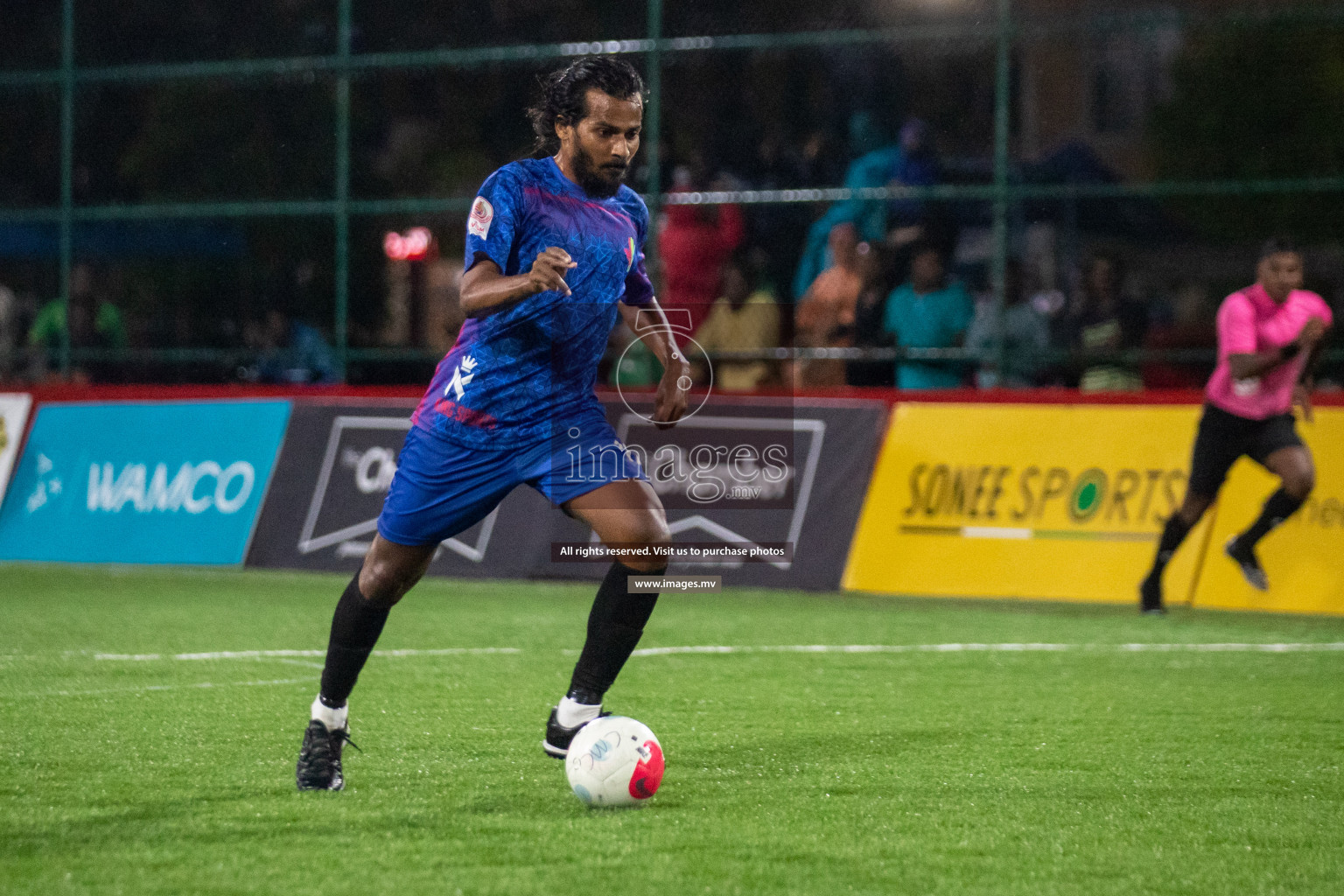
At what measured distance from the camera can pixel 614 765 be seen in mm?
5297

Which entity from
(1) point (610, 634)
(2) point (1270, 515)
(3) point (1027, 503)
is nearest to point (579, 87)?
(1) point (610, 634)

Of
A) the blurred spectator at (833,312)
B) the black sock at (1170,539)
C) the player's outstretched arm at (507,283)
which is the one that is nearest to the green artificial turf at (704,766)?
the black sock at (1170,539)

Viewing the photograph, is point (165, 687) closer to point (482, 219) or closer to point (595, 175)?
point (482, 219)

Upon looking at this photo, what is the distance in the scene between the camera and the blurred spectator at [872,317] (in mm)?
13508

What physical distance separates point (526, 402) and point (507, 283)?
462 millimetres

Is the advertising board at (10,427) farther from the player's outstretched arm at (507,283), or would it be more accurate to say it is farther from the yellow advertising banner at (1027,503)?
the player's outstretched arm at (507,283)

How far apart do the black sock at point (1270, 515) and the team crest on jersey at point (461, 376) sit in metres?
6.41

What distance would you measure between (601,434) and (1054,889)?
205 cm

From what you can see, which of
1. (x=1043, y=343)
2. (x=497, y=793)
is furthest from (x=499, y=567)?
(x=497, y=793)

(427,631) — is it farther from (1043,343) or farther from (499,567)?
(1043,343)

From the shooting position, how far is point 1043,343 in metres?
13.5

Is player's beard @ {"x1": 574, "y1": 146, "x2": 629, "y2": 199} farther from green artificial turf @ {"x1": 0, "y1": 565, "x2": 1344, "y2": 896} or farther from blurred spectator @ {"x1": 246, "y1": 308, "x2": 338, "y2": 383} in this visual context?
blurred spectator @ {"x1": 246, "y1": 308, "x2": 338, "y2": 383}

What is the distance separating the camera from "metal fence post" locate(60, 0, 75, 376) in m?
16.0

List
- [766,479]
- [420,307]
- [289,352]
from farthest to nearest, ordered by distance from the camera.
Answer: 1. [289,352]
2. [420,307]
3. [766,479]
